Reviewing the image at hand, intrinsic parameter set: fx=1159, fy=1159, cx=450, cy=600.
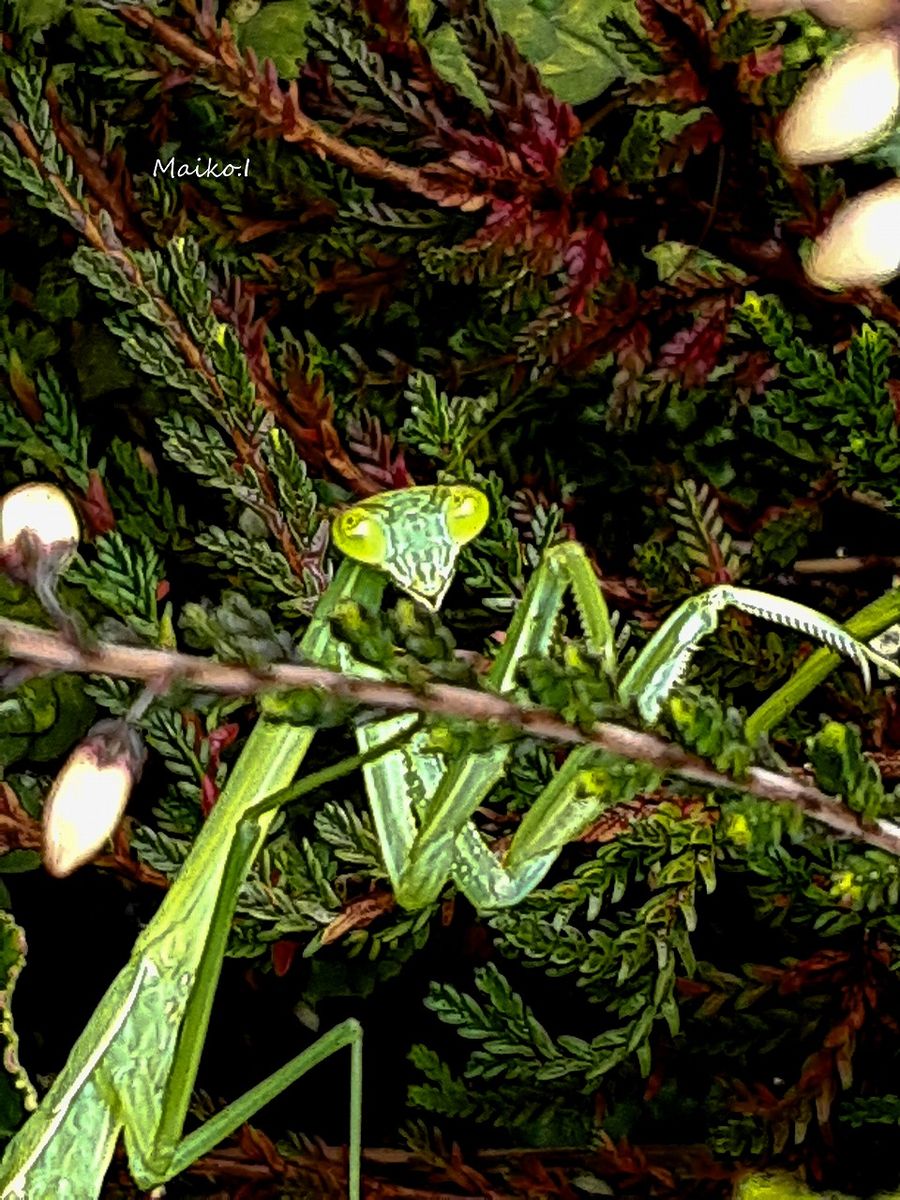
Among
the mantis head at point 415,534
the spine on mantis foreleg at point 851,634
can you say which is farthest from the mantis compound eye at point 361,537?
the spine on mantis foreleg at point 851,634

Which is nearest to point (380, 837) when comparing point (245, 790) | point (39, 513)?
point (245, 790)

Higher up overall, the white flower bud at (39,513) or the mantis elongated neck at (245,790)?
the white flower bud at (39,513)

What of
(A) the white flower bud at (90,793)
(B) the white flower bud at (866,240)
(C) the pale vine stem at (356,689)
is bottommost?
(A) the white flower bud at (90,793)

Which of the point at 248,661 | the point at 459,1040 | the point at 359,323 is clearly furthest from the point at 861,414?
the point at 459,1040

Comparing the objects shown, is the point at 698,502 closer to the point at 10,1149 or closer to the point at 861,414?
the point at 861,414

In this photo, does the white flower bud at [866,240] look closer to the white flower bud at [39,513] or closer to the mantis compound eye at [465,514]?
the mantis compound eye at [465,514]

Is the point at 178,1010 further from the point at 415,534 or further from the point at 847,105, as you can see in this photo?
the point at 847,105

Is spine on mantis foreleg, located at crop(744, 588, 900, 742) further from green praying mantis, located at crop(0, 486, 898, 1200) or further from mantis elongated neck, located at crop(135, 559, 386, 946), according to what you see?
mantis elongated neck, located at crop(135, 559, 386, 946)

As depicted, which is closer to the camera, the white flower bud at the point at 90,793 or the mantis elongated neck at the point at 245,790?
the white flower bud at the point at 90,793
